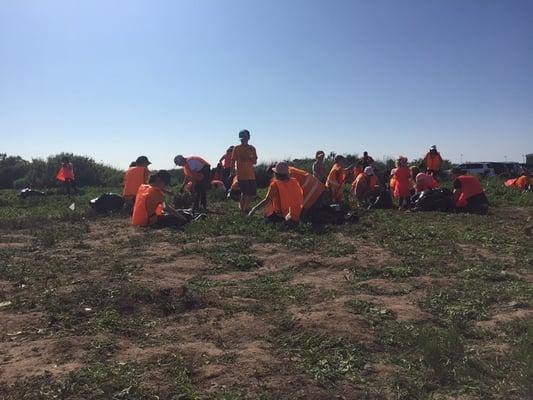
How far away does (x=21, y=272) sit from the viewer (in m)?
6.64

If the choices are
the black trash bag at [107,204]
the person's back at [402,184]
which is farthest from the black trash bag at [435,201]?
the black trash bag at [107,204]

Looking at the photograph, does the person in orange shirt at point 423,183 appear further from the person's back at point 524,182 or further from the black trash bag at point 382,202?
the person's back at point 524,182

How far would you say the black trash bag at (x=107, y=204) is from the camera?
13227mm

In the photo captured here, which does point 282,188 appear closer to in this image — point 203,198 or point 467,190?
point 203,198

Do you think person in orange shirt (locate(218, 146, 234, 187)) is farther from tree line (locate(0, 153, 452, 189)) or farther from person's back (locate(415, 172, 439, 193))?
tree line (locate(0, 153, 452, 189))

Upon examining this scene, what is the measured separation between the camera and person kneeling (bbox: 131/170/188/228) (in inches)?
399

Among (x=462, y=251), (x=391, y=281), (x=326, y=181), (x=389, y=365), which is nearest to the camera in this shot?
(x=389, y=365)

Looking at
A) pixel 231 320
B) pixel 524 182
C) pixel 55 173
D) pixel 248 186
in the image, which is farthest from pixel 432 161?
pixel 55 173

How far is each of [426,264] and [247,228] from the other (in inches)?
137

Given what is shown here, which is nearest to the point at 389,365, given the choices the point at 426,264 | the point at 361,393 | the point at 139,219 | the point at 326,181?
the point at 361,393

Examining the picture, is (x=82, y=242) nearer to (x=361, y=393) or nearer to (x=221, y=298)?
(x=221, y=298)

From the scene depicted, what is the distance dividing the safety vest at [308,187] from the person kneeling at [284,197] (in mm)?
189

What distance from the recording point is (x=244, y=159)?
451 inches

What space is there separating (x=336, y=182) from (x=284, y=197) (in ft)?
10.7
